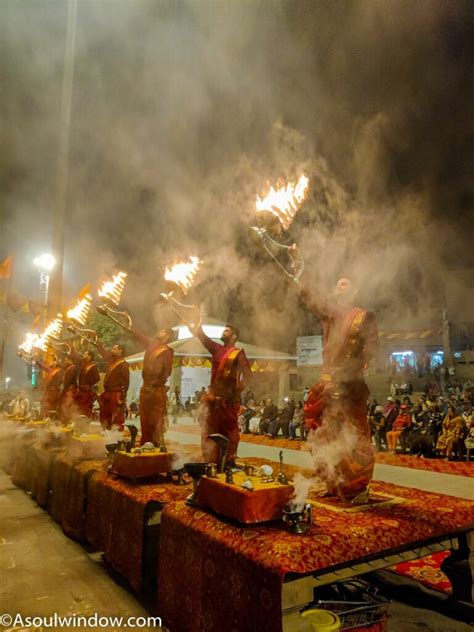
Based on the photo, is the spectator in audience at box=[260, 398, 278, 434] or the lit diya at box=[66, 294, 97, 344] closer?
the lit diya at box=[66, 294, 97, 344]

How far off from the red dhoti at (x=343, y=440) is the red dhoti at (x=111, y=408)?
4226mm

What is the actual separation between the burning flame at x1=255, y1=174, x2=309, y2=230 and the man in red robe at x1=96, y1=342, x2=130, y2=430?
4425 mm

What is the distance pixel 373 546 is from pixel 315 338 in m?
24.0

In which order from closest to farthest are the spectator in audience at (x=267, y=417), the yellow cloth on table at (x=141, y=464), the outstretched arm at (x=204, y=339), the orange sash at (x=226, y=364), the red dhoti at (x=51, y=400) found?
the yellow cloth on table at (x=141, y=464)
the orange sash at (x=226, y=364)
the outstretched arm at (x=204, y=339)
the red dhoti at (x=51, y=400)
the spectator in audience at (x=267, y=417)

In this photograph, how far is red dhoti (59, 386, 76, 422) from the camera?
864 centimetres

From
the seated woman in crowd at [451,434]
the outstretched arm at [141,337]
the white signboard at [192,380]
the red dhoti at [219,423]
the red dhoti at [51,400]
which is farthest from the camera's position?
the white signboard at [192,380]

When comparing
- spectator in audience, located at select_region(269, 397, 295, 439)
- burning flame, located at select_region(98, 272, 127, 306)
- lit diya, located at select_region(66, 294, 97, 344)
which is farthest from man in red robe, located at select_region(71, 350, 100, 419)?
spectator in audience, located at select_region(269, 397, 295, 439)

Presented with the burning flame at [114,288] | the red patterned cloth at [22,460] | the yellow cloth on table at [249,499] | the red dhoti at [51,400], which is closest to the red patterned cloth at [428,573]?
the yellow cloth on table at [249,499]

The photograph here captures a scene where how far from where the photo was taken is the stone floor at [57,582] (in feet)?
11.2

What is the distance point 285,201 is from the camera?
327cm

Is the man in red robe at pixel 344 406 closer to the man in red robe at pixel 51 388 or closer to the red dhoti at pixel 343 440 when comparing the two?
the red dhoti at pixel 343 440

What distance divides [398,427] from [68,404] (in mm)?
7924

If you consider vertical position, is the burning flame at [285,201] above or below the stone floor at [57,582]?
above

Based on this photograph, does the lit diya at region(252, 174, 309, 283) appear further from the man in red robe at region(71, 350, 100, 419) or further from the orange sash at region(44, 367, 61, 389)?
the orange sash at region(44, 367, 61, 389)
